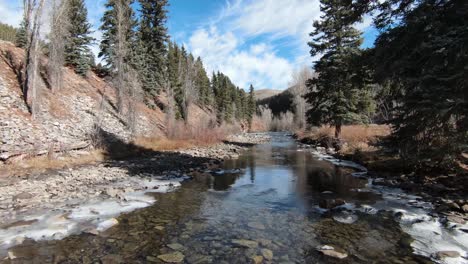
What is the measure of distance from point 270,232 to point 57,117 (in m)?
17.3

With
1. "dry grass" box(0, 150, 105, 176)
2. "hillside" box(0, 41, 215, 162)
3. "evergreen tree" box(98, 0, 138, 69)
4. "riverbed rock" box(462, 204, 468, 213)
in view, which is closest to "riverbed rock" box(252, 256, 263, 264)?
"riverbed rock" box(462, 204, 468, 213)

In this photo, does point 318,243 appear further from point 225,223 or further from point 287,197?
point 287,197

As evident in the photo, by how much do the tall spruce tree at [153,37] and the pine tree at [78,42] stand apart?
6.67m

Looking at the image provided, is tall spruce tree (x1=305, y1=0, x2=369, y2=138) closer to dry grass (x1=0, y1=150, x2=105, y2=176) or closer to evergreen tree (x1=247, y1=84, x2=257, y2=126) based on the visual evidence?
dry grass (x1=0, y1=150, x2=105, y2=176)

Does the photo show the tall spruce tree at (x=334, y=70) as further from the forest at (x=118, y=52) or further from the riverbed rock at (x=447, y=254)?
the riverbed rock at (x=447, y=254)

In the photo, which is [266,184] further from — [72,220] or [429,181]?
[72,220]

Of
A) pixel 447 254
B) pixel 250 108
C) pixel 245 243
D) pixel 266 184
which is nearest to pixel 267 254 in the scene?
pixel 245 243

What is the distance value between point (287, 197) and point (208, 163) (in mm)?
8445

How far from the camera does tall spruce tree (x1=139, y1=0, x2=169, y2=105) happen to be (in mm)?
35734

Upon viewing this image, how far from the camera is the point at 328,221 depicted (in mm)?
7465

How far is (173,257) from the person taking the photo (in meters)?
5.69

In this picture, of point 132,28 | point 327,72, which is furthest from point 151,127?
point 327,72

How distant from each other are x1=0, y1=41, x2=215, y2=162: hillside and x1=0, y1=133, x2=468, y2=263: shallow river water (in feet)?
28.7

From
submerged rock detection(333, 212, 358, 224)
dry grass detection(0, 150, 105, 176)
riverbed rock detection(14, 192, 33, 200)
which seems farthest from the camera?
dry grass detection(0, 150, 105, 176)
